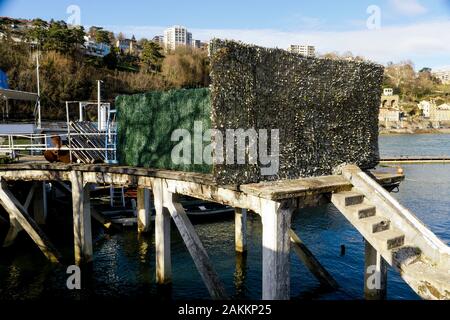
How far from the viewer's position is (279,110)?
34.1ft

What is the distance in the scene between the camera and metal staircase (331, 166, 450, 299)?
820 cm

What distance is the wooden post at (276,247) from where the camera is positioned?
30.3 feet

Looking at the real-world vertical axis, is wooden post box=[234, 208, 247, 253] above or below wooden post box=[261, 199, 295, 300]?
below

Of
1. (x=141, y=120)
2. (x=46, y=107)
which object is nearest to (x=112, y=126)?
(x=141, y=120)

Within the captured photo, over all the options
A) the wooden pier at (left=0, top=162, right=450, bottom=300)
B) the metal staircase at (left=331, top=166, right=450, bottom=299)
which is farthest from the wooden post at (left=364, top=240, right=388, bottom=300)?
the metal staircase at (left=331, top=166, right=450, bottom=299)

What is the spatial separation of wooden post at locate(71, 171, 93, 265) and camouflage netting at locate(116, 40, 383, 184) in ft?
10.2

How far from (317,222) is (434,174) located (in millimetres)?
33041

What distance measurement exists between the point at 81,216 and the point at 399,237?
38.3 feet

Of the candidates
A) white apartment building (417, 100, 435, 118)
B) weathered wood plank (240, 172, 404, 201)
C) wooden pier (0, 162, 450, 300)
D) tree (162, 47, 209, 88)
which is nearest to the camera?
wooden pier (0, 162, 450, 300)

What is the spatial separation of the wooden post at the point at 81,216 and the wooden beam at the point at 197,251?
4.72 m

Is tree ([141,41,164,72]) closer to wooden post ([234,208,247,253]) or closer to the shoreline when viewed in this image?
the shoreline

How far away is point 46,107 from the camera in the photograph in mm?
72062
